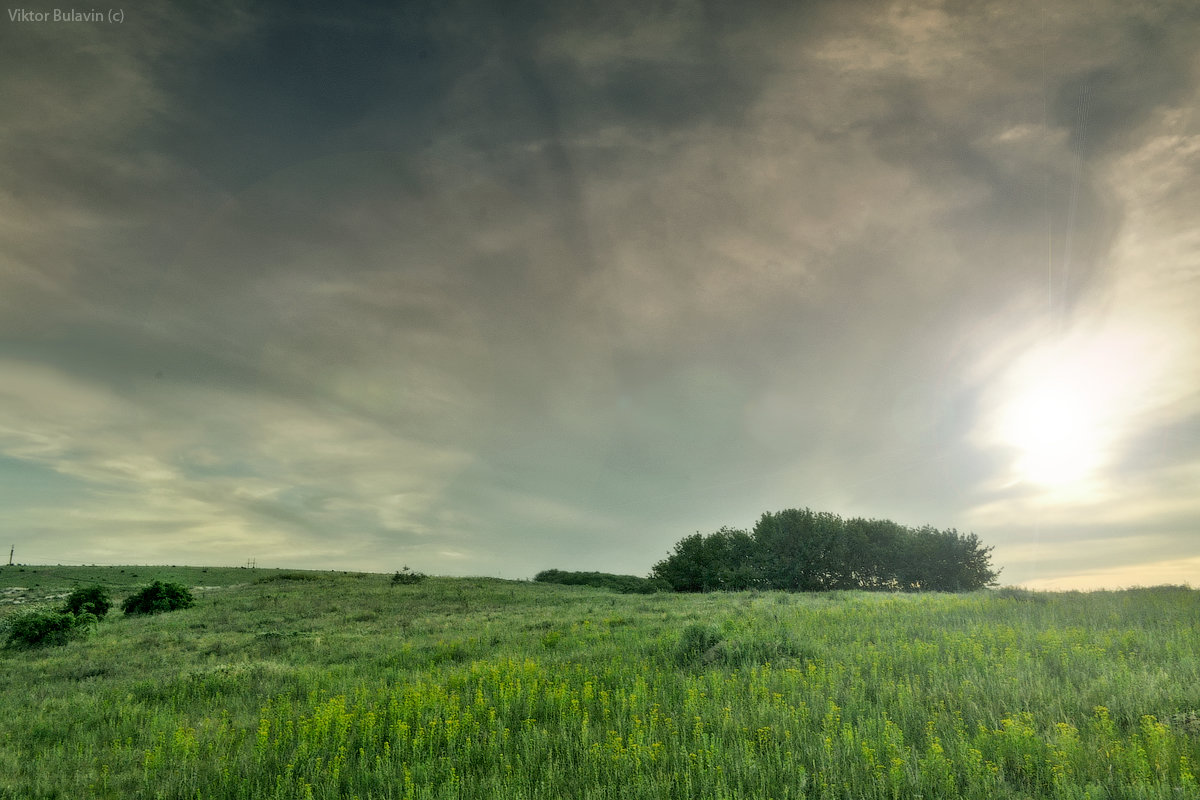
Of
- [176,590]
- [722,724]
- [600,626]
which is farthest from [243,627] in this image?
[722,724]

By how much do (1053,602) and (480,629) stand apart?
18.4 meters

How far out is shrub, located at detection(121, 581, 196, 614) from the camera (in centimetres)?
3500

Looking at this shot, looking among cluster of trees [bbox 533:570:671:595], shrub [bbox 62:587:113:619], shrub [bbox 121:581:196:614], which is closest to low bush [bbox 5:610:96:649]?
shrub [bbox 62:587:113:619]

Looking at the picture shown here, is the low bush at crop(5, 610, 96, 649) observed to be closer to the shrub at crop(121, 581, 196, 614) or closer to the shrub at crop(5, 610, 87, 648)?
the shrub at crop(5, 610, 87, 648)

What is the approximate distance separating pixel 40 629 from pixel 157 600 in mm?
13009

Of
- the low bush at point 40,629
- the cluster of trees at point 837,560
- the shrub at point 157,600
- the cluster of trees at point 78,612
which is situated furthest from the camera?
the cluster of trees at point 837,560

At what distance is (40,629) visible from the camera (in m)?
23.5

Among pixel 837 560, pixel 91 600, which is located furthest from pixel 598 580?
pixel 91 600

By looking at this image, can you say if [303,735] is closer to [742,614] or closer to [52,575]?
[742,614]

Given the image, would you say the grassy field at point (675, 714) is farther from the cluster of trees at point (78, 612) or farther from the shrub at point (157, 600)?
the shrub at point (157, 600)

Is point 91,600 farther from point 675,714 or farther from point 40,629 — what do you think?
point 675,714

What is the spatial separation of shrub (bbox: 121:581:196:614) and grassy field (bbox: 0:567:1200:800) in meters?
20.0

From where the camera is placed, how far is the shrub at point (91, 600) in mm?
30578

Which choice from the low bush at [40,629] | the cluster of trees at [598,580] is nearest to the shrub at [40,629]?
the low bush at [40,629]
